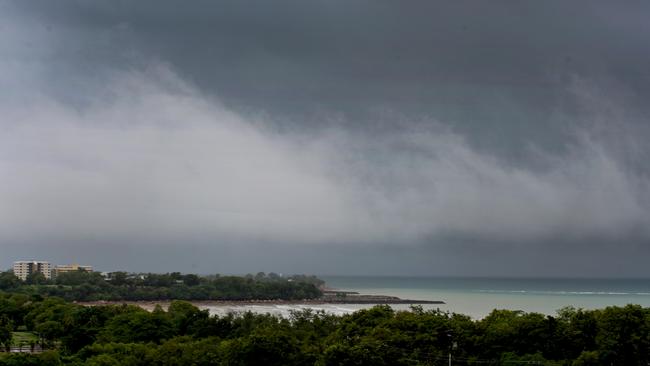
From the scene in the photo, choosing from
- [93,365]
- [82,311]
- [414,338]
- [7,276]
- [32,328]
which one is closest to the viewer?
[93,365]

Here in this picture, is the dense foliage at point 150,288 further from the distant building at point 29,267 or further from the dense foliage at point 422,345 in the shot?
the dense foliage at point 422,345

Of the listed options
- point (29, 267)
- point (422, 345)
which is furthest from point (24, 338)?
point (29, 267)

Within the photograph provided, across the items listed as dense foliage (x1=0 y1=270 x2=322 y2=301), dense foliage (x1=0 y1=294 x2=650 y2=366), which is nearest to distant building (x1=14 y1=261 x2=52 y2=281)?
dense foliage (x1=0 y1=270 x2=322 y2=301)

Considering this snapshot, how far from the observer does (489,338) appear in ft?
93.3

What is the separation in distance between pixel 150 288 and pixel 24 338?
6132 centimetres

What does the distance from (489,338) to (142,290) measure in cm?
8578

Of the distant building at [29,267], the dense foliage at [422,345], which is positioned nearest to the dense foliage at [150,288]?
the distant building at [29,267]

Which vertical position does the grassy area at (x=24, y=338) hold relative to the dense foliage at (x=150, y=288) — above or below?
below

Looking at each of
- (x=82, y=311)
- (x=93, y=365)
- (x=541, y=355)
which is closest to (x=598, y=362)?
(x=541, y=355)

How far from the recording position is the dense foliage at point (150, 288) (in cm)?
9825

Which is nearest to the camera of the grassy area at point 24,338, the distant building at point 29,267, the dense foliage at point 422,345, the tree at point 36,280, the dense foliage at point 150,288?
the dense foliage at point 422,345

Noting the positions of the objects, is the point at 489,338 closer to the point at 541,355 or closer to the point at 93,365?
the point at 541,355

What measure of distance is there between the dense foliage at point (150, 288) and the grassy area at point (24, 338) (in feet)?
143

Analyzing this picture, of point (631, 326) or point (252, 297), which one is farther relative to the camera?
point (252, 297)
